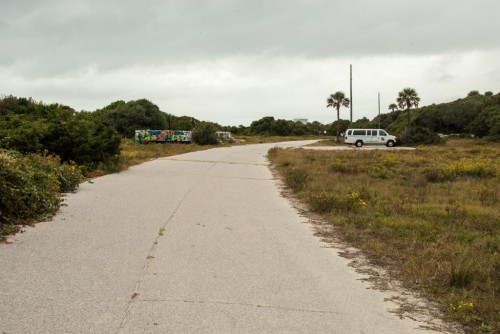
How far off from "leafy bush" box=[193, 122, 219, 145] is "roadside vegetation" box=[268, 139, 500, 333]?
4033cm

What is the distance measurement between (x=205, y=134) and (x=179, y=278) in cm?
5379

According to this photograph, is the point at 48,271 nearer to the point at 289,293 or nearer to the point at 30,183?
the point at 289,293

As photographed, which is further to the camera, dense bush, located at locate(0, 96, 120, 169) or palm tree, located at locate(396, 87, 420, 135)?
palm tree, located at locate(396, 87, 420, 135)

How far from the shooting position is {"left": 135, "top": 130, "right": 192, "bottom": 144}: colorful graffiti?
2224 inches

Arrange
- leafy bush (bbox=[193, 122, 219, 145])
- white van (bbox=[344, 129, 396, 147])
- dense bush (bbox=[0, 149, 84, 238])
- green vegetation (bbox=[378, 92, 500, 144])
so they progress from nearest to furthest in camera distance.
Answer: dense bush (bbox=[0, 149, 84, 238]) < white van (bbox=[344, 129, 396, 147]) < leafy bush (bbox=[193, 122, 219, 145]) < green vegetation (bbox=[378, 92, 500, 144])

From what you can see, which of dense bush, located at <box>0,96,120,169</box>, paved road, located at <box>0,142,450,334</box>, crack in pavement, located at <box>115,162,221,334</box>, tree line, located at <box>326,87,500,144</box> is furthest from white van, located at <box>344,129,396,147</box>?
paved road, located at <box>0,142,450,334</box>

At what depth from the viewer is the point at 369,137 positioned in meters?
54.5

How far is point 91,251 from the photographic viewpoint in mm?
6918

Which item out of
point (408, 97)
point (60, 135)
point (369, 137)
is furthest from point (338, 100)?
point (60, 135)

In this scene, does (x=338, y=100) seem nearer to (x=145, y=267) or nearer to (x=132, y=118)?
(x=132, y=118)

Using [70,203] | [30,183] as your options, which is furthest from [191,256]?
[70,203]

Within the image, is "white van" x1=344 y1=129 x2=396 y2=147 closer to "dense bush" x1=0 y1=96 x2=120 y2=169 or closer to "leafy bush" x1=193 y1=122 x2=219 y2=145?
"leafy bush" x1=193 y1=122 x2=219 y2=145

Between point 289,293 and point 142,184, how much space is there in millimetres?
11034

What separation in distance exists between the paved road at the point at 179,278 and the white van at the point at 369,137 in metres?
45.6
